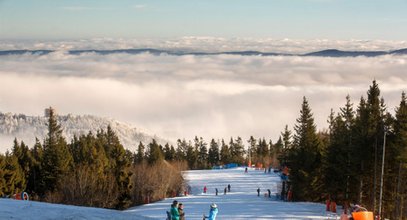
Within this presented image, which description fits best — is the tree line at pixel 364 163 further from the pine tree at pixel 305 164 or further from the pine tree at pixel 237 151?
the pine tree at pixel 237 151

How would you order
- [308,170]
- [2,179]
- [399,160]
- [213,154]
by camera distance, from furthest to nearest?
[213,154]
[2,179]
[308,170]
[399,160]

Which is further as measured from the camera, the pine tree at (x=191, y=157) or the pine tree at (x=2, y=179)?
the pine tree at (x=191, y=157)

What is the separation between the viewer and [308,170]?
53656mm

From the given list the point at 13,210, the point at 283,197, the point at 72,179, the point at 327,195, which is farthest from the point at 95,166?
the point at 13,210

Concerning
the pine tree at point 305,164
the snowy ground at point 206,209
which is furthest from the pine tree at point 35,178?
the pine tree at point 305,164

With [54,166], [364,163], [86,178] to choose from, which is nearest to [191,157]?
[54,166]

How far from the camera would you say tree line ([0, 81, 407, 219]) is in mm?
40969

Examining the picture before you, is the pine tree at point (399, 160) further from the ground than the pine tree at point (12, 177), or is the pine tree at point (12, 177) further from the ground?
the pine tree at point (399, 160)

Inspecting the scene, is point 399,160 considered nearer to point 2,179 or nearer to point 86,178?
point 86,178

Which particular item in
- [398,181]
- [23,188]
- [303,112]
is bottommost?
[23,188]

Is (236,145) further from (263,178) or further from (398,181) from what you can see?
(398,181)

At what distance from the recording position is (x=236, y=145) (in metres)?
157

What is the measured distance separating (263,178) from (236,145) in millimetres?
71877

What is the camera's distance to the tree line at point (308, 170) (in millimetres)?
40969
